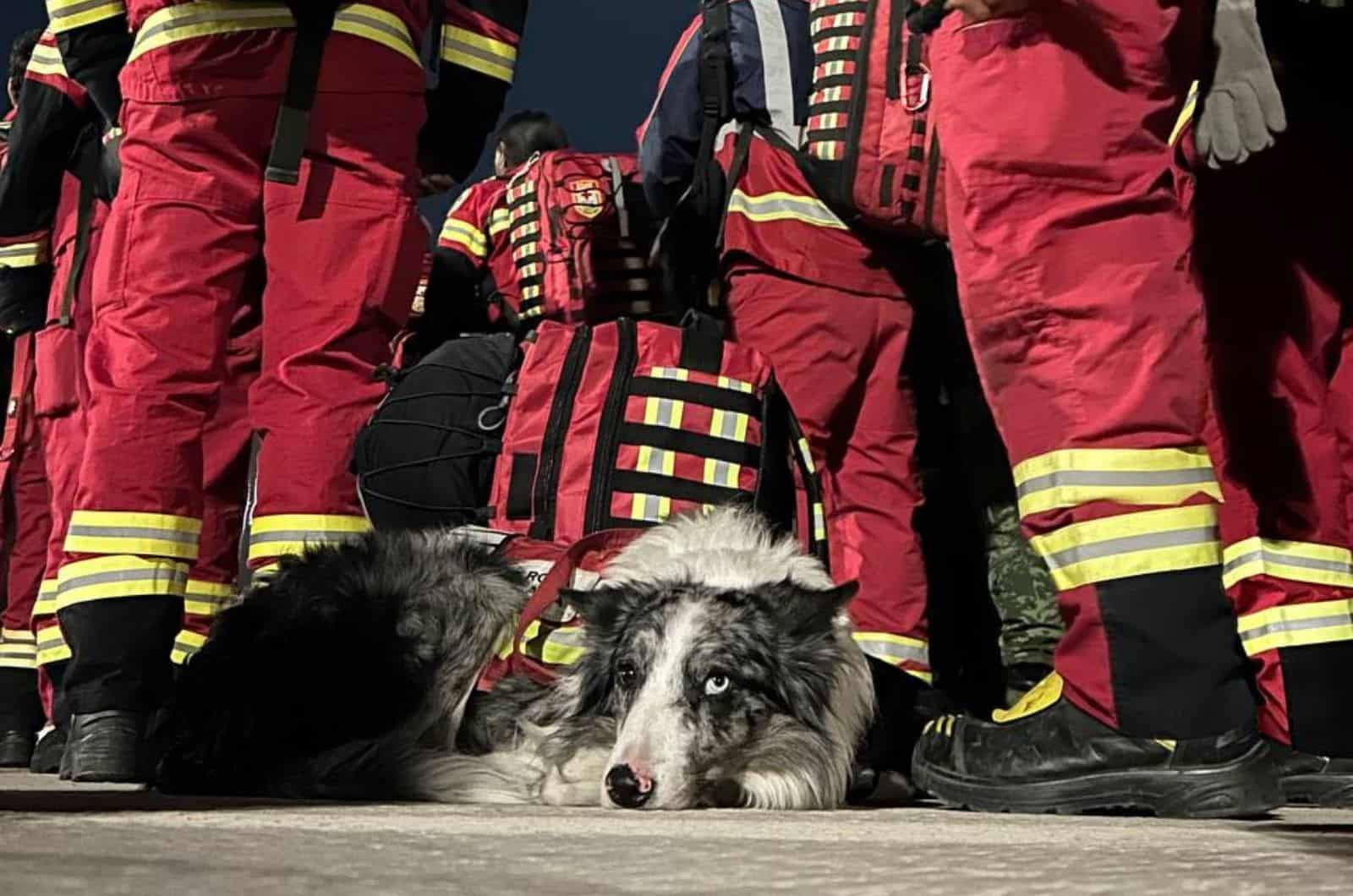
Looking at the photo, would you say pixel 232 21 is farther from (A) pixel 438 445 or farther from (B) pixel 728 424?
(B) pixel 728 424

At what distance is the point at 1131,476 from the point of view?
6.20 feet

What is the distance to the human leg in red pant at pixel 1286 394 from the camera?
2.48 m

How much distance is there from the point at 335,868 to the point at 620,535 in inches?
73.4

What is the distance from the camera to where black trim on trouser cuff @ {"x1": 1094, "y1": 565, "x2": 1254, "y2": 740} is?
1.88m

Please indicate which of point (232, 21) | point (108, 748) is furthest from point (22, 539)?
point (232, 21)

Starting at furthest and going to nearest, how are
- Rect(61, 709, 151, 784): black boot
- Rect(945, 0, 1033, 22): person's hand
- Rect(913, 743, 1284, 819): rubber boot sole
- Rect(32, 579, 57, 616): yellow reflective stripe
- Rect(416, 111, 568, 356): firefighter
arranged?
Rect(416, 111, 568, 356): firefighter < Rect(32, 579, 57, 616): yellow reflective stripe < Rect(61, 709, 151, 784): black boot < Rect(945, 0, 1033, 22): person's hand < Rect(913, 743, 1284, 819): rubber boot sole

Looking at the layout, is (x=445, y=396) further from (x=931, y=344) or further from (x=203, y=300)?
(x=931, y=344)

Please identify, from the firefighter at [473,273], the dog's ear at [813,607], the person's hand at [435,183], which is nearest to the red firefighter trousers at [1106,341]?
the dog's ear at [813,607]

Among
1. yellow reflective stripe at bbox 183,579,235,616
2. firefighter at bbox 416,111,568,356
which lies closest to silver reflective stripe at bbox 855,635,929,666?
yellow reflective stripe at bbox 183,579,235,616

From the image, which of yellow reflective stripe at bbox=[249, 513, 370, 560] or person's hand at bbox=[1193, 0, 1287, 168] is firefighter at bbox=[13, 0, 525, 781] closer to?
yellow reflective stripe at bbox=[249, 513, 370, 560]

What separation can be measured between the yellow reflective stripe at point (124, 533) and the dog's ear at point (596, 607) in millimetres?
795

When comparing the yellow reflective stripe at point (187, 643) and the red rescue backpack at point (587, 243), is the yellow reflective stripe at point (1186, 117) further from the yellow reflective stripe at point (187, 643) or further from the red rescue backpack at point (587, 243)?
the red rescue backpack at point (587, 243)

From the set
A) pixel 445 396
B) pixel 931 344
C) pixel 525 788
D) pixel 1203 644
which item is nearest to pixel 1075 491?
pixel 1203 644

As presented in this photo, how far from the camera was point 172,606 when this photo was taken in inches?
111
